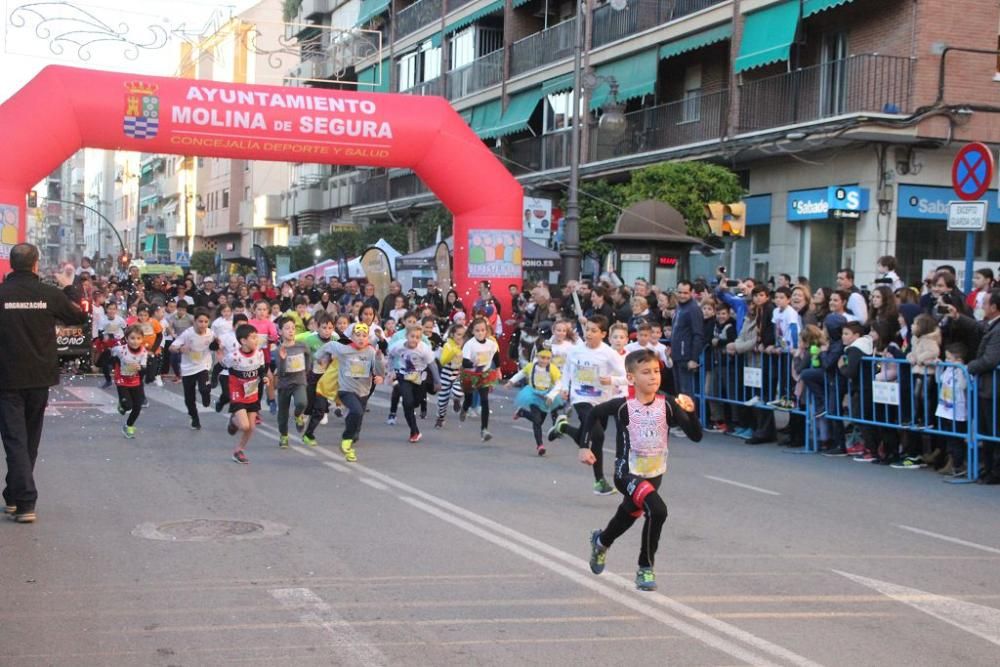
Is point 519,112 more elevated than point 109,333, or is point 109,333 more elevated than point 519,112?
point 519,112

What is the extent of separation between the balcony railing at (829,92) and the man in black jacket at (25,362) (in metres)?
17.6

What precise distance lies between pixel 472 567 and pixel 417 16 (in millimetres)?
43511

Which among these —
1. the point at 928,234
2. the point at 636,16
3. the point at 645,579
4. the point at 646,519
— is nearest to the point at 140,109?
the point at 636,16

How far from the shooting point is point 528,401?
13797 mm

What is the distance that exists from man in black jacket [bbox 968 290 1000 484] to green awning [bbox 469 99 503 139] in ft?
94.5

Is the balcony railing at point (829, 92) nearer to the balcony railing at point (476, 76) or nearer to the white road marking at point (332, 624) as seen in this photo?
the balcony railing at point (476, 76)

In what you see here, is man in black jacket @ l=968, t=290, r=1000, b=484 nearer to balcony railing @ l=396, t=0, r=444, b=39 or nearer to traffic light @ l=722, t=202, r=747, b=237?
Answer: traffic light @ l=722, t=202, r=747, b=237

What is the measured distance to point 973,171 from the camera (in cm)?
1366

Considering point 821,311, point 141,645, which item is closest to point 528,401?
point 821,311

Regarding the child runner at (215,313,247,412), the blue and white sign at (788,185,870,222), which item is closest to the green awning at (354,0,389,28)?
the blue and white sign at (788,185,870,222)

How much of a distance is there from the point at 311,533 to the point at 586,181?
26322 mm

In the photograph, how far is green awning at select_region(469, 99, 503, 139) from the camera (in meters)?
40.9

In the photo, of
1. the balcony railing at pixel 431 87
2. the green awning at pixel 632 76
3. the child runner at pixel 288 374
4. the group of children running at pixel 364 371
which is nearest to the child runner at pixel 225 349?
the group of children running at pixel 364 371

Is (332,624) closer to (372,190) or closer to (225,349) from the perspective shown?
(225,349)
